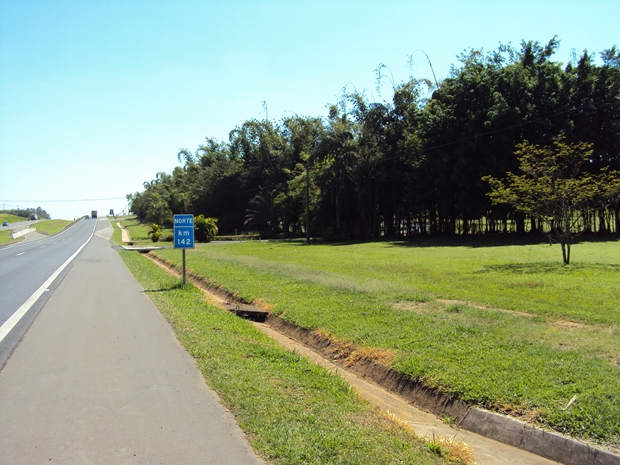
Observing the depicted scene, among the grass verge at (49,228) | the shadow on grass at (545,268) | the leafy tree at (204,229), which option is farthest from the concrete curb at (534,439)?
the grass verge at (49,228)

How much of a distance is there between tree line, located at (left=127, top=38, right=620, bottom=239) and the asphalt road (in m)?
19.8

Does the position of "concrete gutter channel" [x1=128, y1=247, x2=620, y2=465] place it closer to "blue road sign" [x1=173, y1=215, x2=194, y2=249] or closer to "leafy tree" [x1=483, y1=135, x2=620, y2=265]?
"blue road sign" [x1=173, y1=215, x2=194, y2=249]

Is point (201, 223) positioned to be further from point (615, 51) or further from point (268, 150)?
point (615, 51)

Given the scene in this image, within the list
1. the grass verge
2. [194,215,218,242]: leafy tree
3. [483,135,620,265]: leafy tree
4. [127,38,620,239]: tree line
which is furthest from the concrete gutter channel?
the grass verge

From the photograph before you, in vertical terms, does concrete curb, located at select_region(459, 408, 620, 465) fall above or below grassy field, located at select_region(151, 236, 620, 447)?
below

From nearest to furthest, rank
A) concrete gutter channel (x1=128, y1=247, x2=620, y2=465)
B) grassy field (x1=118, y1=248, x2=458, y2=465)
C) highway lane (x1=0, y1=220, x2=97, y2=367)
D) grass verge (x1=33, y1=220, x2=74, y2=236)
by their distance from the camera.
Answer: grassy field (x1=118, y1=248, x2=458, y2=465)
concrete gutter channel (x1=128, y1=247, x2=620, y2=465)
highway lane (x1=0, y1=220, x2=97, y2=367)
grass verge (x1=33, y1=220, x2=74, y2=236)

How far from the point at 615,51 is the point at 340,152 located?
23.0 m

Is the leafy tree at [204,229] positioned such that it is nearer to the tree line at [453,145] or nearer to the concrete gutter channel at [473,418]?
the tree line at [453,145]

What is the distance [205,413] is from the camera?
17.5ft

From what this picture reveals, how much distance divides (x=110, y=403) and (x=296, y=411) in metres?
2.10

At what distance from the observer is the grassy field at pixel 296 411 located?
4.39 meters

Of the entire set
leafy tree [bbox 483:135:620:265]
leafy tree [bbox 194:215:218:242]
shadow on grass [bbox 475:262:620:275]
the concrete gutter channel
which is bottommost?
the concrete gutter channel

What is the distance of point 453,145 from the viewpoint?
126ft

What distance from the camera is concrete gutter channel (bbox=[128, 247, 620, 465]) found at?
4.83 m
